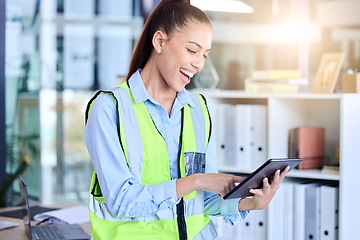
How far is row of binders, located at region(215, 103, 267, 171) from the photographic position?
315cm

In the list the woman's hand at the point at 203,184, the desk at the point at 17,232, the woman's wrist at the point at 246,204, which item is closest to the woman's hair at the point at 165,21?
the woman's hand at the point at 203,184

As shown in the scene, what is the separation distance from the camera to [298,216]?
3.06 metres

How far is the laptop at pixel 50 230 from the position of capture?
2.39 m

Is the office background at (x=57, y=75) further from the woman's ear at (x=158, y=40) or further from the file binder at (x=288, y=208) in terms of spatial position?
the woman's ear at (x=158, y=40)

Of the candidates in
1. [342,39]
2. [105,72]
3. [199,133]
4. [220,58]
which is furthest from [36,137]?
[199,133]

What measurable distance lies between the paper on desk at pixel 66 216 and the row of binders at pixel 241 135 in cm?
90

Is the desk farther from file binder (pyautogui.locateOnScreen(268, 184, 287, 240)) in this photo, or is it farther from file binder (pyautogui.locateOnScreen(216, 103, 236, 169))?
file binder (pyautogui.locateOnScreen(268, 184, 287, 240))

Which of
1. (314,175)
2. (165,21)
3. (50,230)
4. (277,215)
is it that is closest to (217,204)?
(165,21)

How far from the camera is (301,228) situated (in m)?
3.05

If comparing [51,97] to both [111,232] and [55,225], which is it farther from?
[111,232]

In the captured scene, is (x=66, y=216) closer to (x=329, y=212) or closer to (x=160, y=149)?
(x=160, y=149)

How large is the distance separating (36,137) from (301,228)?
125 inches

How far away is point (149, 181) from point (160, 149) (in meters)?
0.11

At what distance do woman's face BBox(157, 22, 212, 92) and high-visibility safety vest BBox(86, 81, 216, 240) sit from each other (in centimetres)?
14
